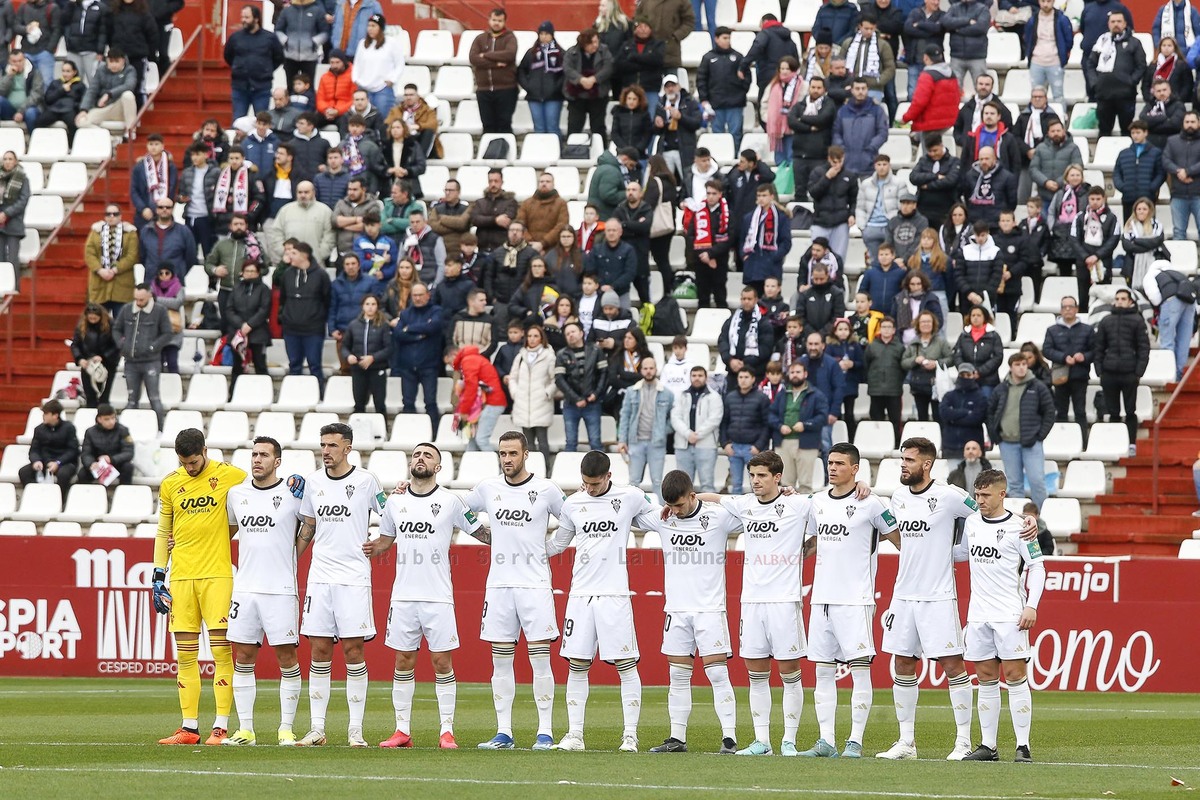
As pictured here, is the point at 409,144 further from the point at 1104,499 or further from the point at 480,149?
the point at 1104,499

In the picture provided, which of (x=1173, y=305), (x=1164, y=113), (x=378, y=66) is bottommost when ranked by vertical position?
(x=1173, y=305)

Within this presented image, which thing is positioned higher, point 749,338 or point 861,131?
point 861,131

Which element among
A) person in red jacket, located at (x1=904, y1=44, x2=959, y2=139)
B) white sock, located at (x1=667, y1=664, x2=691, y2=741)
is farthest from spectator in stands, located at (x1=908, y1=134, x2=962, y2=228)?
white sock, located at (x1=667, y1=664, x2=691, y2=741)

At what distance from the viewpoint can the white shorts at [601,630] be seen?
1666 cm

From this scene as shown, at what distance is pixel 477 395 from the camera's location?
27250mm

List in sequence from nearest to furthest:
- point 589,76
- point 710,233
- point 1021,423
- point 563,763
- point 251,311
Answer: point 563,763
point 1021,423
point 710,233
point 251,311
point 589,76

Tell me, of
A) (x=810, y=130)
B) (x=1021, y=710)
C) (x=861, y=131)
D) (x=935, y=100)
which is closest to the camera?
(x=1021, y=710)

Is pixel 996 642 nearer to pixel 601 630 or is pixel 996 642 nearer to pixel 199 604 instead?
pixel 601 630

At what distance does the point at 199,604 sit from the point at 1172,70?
60.0ft

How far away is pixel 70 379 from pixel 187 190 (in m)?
3.32

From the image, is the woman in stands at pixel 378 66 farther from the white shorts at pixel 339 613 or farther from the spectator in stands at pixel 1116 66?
the white shorts at pixel 339 613

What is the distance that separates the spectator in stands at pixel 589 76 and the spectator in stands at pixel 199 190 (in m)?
5.52

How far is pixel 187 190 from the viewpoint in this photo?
30.0 meters

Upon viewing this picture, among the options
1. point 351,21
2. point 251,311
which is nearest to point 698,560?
point 251,311
